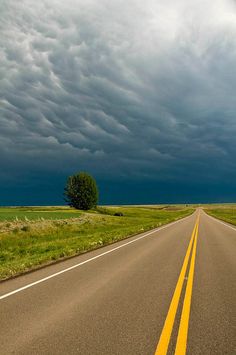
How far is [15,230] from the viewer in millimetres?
25906

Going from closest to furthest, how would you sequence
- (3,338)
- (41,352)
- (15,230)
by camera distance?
(41,352), (3,338), (15,230)

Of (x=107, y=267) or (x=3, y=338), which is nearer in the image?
(x=3, y=338)

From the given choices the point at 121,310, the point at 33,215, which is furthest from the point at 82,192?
the point at 121,310

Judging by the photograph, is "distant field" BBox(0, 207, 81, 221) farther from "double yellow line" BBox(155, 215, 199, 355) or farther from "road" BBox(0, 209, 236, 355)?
"double yellow line" BBox(155, 215, 199, 355)

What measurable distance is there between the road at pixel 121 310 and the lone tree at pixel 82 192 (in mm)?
83659

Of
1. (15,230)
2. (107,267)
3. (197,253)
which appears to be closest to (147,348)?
(107,267)

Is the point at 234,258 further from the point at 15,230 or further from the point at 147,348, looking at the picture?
the point at 15,230

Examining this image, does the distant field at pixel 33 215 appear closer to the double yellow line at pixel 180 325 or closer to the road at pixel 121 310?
the road at pixel 121 310

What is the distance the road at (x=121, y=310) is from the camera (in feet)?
17.6

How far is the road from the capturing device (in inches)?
212

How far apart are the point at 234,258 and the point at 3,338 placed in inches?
449

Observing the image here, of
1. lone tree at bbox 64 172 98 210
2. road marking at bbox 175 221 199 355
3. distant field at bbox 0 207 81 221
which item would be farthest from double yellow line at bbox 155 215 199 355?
lone tree at bbox 64 172 98 210

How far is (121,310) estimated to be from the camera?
23.6 feet

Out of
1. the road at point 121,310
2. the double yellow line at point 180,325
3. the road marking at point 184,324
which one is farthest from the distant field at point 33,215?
the road marking at point 184,324
